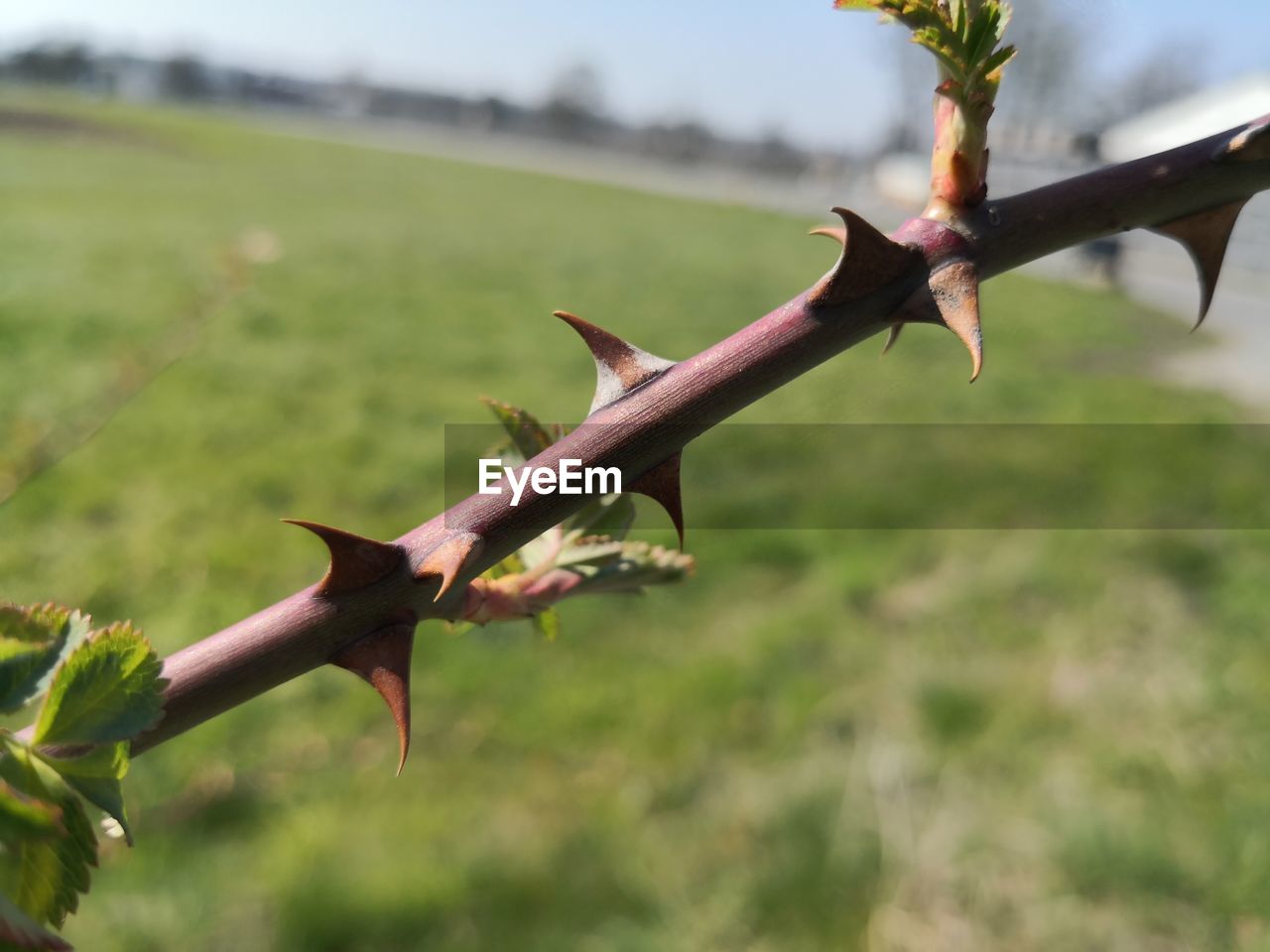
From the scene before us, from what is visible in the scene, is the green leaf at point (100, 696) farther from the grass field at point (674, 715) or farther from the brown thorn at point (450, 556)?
the grass field at point (674, 715)

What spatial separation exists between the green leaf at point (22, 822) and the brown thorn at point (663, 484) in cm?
13

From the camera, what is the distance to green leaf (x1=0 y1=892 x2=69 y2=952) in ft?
0.53

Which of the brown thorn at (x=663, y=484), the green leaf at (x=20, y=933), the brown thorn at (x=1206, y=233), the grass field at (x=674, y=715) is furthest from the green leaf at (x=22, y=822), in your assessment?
the grass field at (x=674, y=715)

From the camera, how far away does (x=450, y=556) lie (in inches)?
8.6

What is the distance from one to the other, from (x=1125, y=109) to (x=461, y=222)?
8429 mm

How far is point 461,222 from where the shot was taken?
9.68 meters

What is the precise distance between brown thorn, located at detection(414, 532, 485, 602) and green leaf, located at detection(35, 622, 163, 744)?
0.06 m

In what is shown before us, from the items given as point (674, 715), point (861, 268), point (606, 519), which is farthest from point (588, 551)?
point (674, 715)

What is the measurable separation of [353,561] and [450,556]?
2cm

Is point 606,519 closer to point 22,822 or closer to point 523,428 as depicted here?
point 523,428

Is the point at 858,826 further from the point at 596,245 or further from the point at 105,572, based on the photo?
the point at 596,245

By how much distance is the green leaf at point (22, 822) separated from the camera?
0.17 meters

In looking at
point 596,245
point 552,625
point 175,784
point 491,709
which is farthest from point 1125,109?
point 596,245

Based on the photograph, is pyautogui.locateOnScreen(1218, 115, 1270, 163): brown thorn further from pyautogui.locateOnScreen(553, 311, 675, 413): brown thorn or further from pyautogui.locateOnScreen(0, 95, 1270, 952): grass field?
pyautogui.locateOnScreen(0, 95, 1270, 952): grass field
